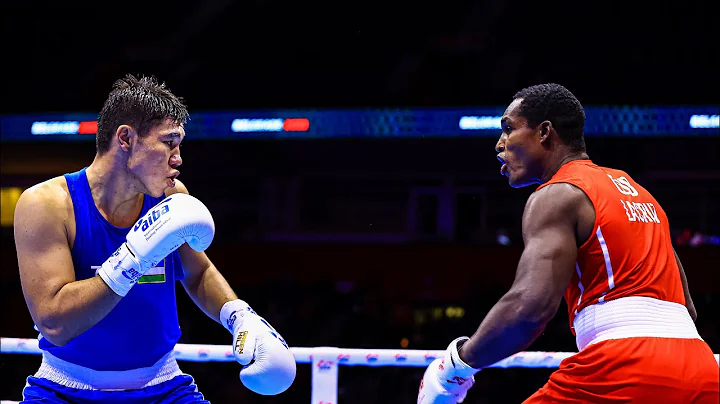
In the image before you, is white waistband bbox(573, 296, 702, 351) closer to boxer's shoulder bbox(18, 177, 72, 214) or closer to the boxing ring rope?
the boxing ring rope

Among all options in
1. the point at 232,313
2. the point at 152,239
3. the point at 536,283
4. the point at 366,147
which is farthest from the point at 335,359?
the point at 366,147

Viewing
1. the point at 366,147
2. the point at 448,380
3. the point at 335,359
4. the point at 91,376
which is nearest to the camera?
the point at 448,380

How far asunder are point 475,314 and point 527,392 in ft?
4.54

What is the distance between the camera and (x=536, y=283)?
1647 millimetres

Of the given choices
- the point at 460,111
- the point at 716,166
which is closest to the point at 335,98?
the point at 460,111

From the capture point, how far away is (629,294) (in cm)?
169

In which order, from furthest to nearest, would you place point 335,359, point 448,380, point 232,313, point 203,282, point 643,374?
point 335,359 < point 203,282 < point 232,313 < point 448,380 < point 643,374

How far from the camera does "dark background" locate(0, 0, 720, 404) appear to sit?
8.05 meters

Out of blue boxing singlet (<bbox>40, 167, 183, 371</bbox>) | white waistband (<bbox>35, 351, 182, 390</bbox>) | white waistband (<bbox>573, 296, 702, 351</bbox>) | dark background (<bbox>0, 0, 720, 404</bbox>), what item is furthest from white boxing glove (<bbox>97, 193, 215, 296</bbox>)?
dark background (<bbox>0, 0, 720, 404</bbox>)

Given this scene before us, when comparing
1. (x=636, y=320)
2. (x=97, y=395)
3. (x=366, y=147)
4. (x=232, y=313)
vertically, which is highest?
(x=366, y=147)

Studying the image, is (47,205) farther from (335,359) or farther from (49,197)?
(335,359)

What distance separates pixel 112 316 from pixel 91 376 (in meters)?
0.16

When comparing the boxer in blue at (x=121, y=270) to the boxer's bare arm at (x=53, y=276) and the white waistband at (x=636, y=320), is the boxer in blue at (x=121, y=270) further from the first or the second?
the white waistband at (x=636, y=320)

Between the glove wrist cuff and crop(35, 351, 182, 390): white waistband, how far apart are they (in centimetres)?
26
